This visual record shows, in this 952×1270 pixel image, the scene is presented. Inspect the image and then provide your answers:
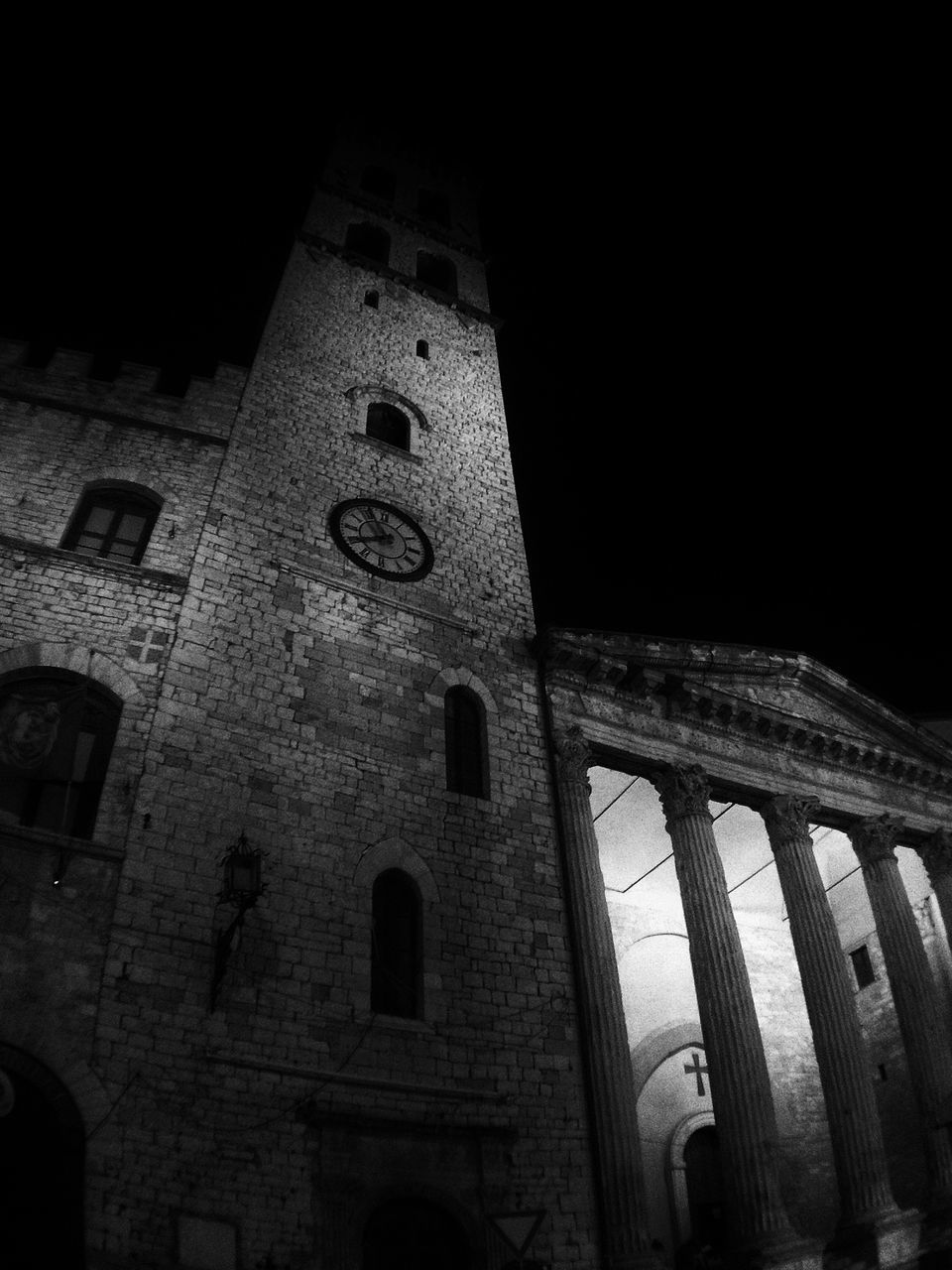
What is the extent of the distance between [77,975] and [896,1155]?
624 inches

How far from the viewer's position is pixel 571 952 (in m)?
12.0

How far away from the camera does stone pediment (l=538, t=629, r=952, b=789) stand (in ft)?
49.7

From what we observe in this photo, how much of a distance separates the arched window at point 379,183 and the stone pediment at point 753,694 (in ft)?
56.8

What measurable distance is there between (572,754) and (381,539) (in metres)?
4.91

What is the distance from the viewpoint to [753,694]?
17188 mm

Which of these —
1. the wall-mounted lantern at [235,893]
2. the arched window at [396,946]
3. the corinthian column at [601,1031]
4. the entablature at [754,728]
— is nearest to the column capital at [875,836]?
the entablature at [754,728]

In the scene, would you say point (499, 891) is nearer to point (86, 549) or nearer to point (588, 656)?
point (588, 656)

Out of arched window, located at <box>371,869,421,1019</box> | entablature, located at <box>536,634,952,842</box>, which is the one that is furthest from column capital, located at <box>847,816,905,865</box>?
arched window, located at <box>371,869,421,1019</box>

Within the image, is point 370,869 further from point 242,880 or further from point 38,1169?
point 38,1169

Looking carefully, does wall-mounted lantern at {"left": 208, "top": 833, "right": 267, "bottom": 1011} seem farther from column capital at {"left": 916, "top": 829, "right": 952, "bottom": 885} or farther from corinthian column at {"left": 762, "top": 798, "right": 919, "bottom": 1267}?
column capital at {"left": 916, "top": 829, "right": 952, "bottom": 885}

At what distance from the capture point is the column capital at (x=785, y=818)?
15500 millimetres

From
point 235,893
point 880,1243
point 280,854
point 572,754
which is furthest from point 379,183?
point 880,1243

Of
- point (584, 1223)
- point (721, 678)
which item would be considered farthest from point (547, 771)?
point (584, 1223)

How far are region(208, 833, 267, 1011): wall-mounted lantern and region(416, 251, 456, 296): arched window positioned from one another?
18.8 metres
